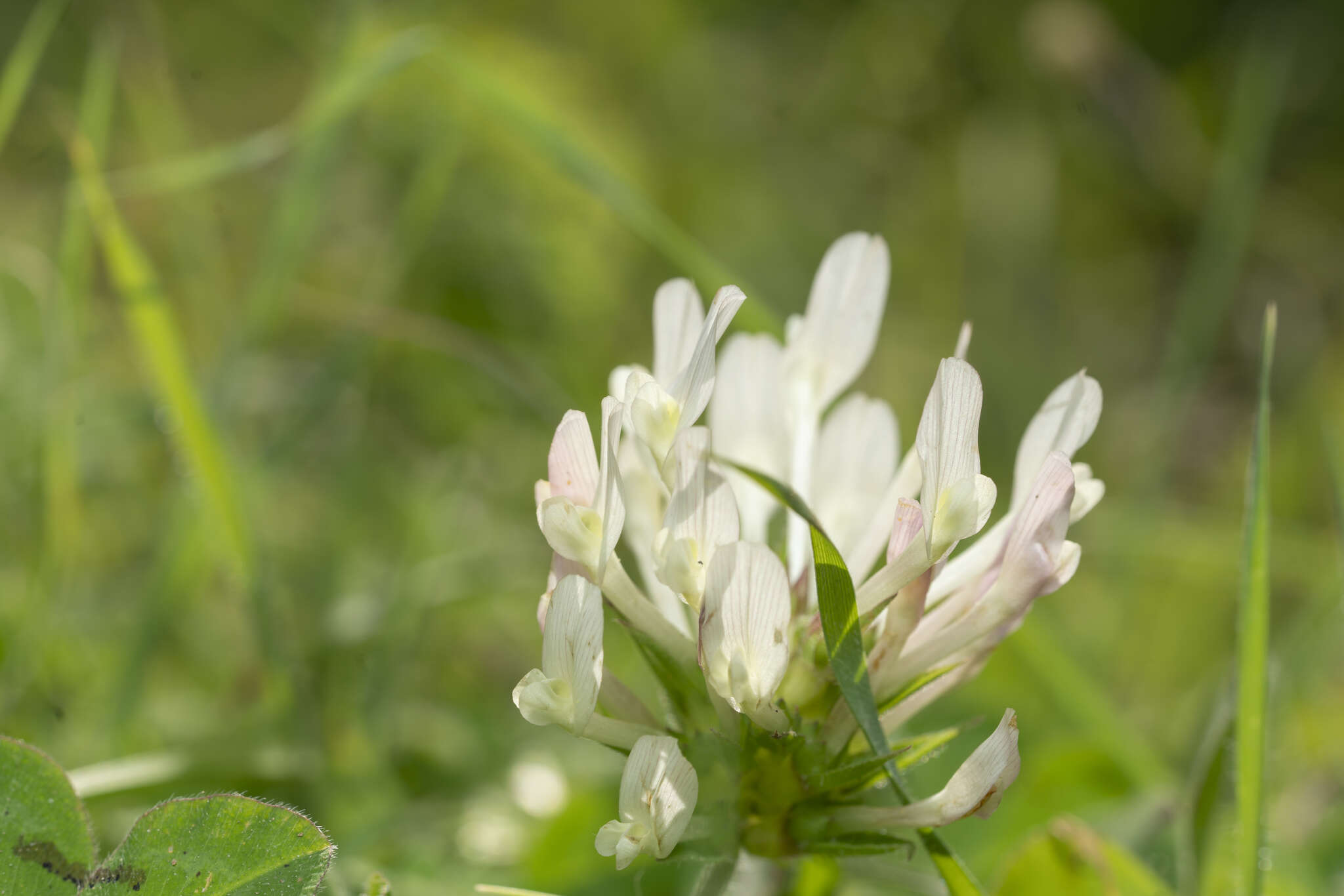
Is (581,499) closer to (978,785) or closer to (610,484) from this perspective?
(610,484)

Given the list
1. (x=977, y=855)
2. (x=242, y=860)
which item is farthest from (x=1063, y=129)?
(x=242, y=860)

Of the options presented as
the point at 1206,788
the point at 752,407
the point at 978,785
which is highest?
the point at 752,407

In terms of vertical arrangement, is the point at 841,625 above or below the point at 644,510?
below

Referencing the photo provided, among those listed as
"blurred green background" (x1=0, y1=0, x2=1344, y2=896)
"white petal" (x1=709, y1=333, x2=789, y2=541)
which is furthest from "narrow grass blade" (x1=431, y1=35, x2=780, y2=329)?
"white petal" (x1=709, y1=333, x2=789, y2=541)

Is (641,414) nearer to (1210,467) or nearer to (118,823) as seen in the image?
(118,823)

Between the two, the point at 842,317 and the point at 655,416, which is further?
the point at 842,317

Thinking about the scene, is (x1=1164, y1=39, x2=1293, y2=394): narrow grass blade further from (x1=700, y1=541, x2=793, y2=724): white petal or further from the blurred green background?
(x1=700, y1=541, x2=793, y2=724): white petal

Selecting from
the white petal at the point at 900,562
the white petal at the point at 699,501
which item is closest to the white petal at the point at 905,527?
the white petal at the point at 900,562

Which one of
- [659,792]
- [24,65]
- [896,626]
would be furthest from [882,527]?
[24,65]

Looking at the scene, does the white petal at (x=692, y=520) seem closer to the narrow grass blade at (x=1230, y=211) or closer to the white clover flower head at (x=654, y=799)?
the white clover flower head at (x=654, y=799)
